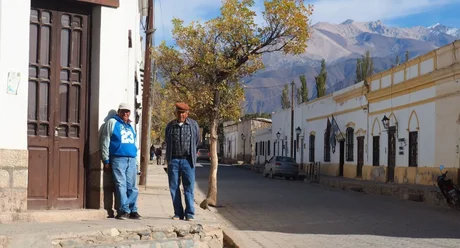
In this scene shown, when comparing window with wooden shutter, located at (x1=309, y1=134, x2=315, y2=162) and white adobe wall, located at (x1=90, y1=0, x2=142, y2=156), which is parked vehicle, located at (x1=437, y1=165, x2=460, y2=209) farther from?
window with wooden shutter, located at (x1=309, y1=134, x2=315, y2=162)

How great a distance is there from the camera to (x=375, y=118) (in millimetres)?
28406

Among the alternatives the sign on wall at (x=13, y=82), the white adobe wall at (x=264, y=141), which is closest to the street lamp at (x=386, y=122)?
the sign on wall at (x=13, y=82)

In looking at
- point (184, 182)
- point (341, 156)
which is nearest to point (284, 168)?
point (341, 156)

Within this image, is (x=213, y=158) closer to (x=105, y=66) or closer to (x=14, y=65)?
(x=105, y=66)

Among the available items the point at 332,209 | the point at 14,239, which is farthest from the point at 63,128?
the point at 332,209

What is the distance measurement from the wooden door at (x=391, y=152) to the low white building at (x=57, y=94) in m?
19.0

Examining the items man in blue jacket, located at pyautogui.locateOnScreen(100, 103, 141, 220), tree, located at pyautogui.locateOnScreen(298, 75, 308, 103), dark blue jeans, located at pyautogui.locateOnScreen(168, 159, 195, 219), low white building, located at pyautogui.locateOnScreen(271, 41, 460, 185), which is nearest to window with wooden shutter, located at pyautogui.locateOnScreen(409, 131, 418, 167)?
low white building, located at pyautogui.locateOnScreen(271, 41, 460, 185)

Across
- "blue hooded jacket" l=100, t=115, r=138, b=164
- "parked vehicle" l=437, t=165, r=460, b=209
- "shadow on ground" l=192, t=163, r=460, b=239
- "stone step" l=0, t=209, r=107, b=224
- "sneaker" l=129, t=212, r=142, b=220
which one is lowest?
"shadow on ground" l=192, t=163, r=460, b=239

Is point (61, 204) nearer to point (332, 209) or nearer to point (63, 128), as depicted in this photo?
point (63, 128)

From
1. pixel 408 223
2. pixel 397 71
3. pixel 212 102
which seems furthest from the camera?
pixel 397 71

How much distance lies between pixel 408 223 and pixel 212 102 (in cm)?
540

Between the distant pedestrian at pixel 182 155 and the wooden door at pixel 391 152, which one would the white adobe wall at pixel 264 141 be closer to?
the wooden door at pixel 391 152

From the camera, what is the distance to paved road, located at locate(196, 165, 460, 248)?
1021cm

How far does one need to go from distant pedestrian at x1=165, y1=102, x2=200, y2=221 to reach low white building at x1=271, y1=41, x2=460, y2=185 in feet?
44.9
